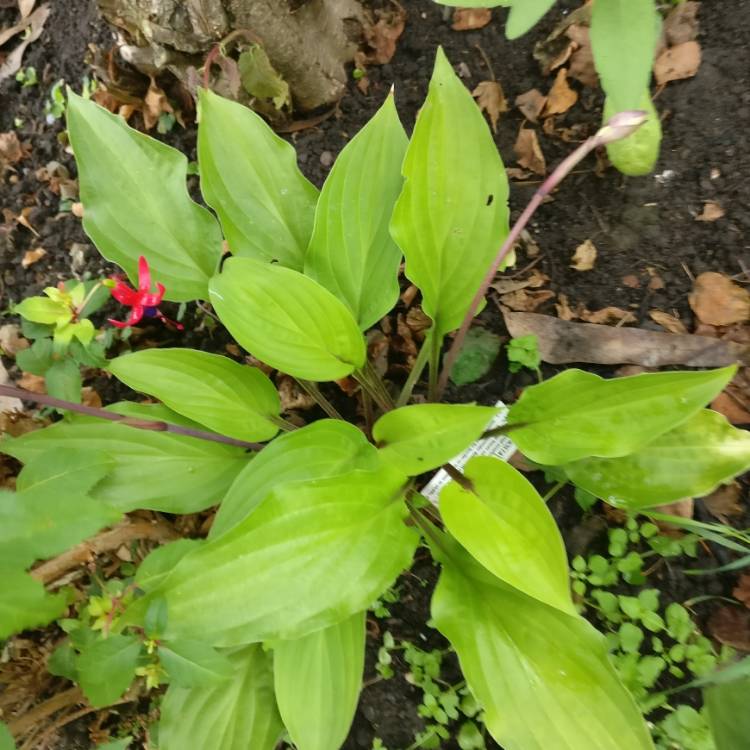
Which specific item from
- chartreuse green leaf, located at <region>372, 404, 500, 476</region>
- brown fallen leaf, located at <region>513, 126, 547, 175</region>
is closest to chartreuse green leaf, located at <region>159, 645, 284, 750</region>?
chartreuse green leaf, located at <region>372, 404, 500, 476</region>

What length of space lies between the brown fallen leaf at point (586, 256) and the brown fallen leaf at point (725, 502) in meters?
0.49

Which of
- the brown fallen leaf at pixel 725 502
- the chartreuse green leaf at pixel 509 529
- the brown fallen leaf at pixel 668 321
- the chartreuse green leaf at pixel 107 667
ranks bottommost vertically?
the brown fallen leaf at pixel 725 502

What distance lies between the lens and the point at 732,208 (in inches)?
47.8

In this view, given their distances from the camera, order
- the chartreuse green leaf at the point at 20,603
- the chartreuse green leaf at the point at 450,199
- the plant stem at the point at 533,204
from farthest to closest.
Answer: the chartreuse green leaf at the point at 450,199, the plant stem at the point at 533,204, the chartreuse green leaf at the point at 20,603

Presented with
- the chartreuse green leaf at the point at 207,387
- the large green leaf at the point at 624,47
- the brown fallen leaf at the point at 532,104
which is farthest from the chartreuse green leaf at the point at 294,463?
the brown fallen leaf at the point at 532,104

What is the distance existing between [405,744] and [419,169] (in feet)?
3.41

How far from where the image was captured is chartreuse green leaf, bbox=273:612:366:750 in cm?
100

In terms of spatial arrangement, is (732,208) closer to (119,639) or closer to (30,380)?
(119,639)

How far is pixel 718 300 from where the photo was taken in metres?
1.19

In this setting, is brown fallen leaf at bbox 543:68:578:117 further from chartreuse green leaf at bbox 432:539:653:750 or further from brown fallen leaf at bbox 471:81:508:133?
chartreuse green leaf at bbox 432:539:653:750

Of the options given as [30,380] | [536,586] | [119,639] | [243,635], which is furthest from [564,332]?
[30,380]

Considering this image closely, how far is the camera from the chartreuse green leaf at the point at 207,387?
1.02m

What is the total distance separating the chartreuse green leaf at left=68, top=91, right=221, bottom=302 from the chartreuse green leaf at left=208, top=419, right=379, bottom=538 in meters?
0.35

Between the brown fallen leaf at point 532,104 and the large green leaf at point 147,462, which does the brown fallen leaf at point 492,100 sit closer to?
the brown fallen leaf at point 532,104
